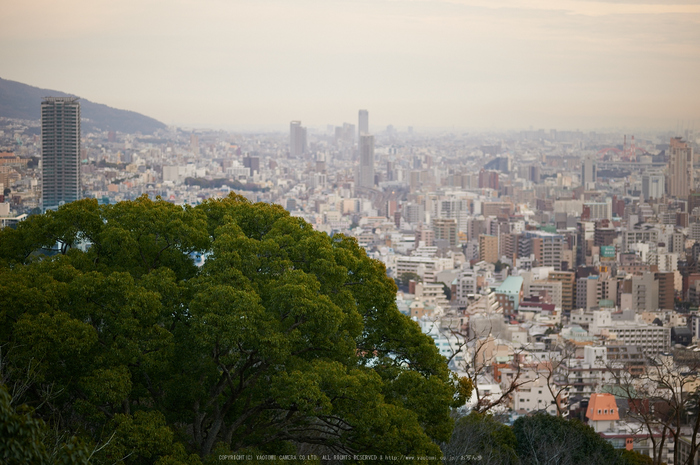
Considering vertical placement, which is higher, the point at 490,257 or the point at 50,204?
the point at 50,204

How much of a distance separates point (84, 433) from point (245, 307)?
2.66 feet

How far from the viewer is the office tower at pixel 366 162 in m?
57.3

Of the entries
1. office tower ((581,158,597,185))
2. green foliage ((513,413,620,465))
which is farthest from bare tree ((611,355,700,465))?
office tower ((581,158,597,185))

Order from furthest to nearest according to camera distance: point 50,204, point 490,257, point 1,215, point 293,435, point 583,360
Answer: point 490,257 → point 50,204 → point 1,215 → point 583,360 → point 293,435

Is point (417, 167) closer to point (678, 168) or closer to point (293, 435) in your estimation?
point (678, 168)

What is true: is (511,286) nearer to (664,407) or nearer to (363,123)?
(664,407)

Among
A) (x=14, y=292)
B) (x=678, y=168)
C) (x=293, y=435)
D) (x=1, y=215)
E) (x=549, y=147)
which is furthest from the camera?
(x=549, y=147)

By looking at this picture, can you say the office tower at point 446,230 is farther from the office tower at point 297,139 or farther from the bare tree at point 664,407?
the office tower at point 297,139

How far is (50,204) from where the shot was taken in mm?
29047

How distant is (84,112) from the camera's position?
135 ft

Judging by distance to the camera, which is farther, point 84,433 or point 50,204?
point 50,204

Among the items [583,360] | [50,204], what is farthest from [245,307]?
[50,204]

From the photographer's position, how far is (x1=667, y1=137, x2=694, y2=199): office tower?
42.2 metres

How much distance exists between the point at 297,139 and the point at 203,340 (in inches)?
2417
